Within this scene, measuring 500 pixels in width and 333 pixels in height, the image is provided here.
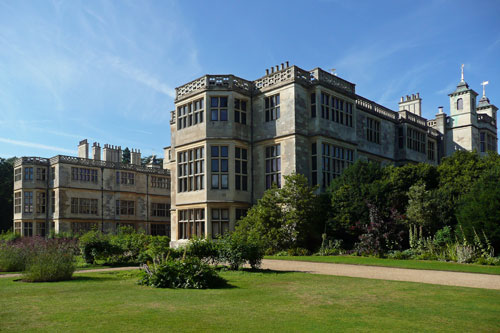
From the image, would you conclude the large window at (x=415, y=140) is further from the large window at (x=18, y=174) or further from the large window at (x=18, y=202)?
the large window at (x=18, y=202)

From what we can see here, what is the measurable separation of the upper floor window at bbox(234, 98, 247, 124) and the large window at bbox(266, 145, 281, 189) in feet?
8.06

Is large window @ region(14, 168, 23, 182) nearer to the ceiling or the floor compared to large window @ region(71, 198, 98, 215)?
nearer to the ceiling

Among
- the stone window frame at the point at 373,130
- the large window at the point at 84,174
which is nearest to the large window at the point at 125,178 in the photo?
the large window at the point at 84,174

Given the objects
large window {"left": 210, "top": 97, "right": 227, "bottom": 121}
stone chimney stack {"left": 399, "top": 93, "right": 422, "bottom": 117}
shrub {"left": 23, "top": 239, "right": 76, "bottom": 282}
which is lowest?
shrub {"left": 23, "top": 239, "right": 76, "bottom": 282}

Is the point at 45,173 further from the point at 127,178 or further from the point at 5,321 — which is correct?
the point at 5,321

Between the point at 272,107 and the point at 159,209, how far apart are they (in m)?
27.9

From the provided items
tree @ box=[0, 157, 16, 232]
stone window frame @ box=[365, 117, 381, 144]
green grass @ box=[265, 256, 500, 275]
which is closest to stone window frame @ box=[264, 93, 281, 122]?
stone window frame @ box=[365, 117, 381, 144]

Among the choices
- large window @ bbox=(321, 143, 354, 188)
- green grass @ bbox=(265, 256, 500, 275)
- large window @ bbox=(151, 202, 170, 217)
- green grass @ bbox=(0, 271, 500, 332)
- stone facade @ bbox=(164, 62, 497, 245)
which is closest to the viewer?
green grass @ bbox=(0, 271, 500, 332)

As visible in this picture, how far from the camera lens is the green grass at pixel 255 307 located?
22.3ft

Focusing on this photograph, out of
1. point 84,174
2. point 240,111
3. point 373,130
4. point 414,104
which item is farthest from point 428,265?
point 84,174

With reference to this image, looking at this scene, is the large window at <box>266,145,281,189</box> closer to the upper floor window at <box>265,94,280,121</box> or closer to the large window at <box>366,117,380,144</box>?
the upper floor window at <box>265,94,280,121</box>

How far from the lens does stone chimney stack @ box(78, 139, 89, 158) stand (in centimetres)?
4688

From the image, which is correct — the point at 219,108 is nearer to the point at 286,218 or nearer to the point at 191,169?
the point at 191,169

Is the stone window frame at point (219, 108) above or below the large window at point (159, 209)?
above
